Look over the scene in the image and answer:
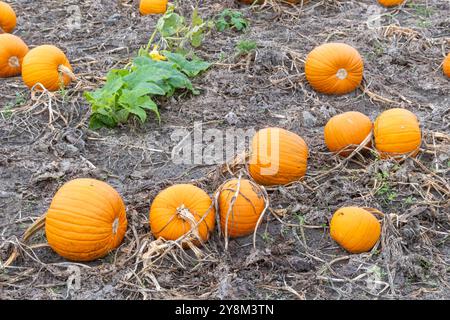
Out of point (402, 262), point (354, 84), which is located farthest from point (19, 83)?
point (402, 262)

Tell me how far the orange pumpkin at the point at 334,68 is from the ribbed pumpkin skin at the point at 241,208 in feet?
7.07

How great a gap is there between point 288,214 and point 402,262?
0.87 metres

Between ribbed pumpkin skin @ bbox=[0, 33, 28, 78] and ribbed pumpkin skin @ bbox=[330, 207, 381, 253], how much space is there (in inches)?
153

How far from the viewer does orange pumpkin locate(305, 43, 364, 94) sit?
5.98 metres

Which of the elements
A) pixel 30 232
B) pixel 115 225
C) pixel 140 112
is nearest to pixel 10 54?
pixel 140 112

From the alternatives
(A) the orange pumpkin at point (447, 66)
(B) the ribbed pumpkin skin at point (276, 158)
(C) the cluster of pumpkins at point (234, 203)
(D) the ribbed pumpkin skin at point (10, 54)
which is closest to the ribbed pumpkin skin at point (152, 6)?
(D) the ribbed pumpkin skin at point (10, 54)

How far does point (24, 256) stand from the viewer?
4090mm

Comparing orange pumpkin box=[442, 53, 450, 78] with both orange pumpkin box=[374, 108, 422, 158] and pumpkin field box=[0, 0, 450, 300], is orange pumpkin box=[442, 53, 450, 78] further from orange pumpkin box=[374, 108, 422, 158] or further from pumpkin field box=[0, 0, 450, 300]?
orange pumpkin box=[374, 108, 422, 158]

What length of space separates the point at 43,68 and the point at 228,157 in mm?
2105

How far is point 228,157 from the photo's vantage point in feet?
17.2

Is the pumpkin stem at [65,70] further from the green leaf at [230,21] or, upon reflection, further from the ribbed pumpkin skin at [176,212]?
the ribbed pumpkin skin at [176,212]

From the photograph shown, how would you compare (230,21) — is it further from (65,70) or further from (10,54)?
(10,54)

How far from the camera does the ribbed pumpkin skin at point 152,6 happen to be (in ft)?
26.2

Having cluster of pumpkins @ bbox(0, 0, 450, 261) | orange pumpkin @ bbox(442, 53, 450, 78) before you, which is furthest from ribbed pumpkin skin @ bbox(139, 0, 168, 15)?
cluster of pumpkins @ bbox(0, 0, 450, 261)
